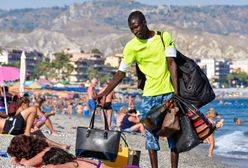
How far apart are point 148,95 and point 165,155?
5438 mm

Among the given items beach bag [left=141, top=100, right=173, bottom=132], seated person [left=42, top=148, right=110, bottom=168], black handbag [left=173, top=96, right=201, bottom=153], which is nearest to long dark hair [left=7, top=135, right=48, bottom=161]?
seated person [left=42, top=148, right=110, bottom=168]

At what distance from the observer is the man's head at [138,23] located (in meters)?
6.35

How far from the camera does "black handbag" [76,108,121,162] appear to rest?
6.43 meters

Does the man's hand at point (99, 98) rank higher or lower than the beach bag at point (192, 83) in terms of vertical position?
lower

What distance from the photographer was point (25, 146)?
6.24 m

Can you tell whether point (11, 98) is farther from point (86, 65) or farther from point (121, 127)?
point (86, 65)

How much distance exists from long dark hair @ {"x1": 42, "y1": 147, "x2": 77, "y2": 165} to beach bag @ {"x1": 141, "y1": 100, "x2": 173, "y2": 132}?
2.72ft

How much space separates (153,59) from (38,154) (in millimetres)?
1276

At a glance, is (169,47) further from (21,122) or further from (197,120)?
(21,122)

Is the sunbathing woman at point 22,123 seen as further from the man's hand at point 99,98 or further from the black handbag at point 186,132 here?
the black handbag at point 186,132

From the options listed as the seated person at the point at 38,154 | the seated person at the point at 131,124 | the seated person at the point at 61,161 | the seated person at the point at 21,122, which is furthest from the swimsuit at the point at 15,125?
the seated person at the point at 131,124

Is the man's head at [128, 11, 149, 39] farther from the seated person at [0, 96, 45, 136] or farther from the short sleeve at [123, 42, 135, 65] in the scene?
the seated person at [0, 96, 45, 136]

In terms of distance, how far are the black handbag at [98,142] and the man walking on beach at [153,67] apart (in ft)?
1.01

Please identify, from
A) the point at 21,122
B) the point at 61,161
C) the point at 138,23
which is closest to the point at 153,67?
the point at 138,23
